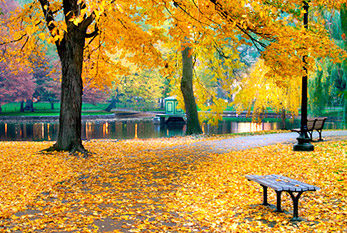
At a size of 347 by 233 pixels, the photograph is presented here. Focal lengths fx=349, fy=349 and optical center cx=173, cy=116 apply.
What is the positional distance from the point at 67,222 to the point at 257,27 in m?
7.04

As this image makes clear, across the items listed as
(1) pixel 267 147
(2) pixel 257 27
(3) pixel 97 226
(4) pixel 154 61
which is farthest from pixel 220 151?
(3) pixel 97 226

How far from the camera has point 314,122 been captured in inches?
507

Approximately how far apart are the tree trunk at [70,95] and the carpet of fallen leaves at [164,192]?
64cm

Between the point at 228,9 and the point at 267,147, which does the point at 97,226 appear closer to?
the point at 228,9

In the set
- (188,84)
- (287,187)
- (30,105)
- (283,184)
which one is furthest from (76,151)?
(30,105)

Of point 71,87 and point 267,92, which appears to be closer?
point 71,87

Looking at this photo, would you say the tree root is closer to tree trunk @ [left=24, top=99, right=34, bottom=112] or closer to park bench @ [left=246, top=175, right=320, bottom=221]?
park bench @ [left=246, top=175, right=320, bottom=221]

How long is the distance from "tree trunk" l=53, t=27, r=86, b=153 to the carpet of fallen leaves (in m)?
0.64

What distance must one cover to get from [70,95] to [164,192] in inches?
216

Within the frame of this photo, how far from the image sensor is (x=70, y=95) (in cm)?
1103

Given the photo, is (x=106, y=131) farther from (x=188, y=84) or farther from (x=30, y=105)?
(x=30, y=105)

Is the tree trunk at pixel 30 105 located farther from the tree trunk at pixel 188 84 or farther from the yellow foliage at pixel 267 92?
the tree trunk at pixel 188 84

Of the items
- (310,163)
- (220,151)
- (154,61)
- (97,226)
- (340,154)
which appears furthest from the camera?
(154,61)

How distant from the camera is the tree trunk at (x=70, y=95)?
36.2ft
